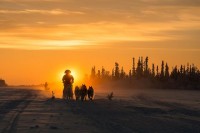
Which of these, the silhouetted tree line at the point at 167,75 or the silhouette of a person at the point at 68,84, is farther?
the silhouetted tree line at the point at 167,75

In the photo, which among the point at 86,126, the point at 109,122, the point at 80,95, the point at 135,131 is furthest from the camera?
the point at 80,95

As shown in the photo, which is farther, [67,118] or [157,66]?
[157,66]

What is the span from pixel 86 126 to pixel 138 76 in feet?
515

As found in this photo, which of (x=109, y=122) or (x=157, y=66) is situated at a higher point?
(x=157, y=66)

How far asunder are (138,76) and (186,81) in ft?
88.3

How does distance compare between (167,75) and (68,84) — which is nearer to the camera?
(68,84)

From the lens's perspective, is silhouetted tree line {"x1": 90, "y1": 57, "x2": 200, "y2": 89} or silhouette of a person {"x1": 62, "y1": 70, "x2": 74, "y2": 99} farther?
silhouetted tree line {"x1": 90, "y1": 57, "x2": 200, "y2": 89}

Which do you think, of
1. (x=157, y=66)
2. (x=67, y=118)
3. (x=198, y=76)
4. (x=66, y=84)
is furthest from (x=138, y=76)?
(x=67, y=118)

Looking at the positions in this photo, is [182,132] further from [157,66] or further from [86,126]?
[157,66]

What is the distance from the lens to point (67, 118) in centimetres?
2086

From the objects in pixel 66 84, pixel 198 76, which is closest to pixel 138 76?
pixel 198 76

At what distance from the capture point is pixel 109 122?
19172 millimetres

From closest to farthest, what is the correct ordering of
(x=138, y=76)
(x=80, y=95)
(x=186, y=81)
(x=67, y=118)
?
(x=67, y=118)
(x=80, y=95)
(x=186, y=81)
(x=138, y=76)

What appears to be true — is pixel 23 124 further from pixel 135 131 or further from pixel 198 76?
pixel 198 76
